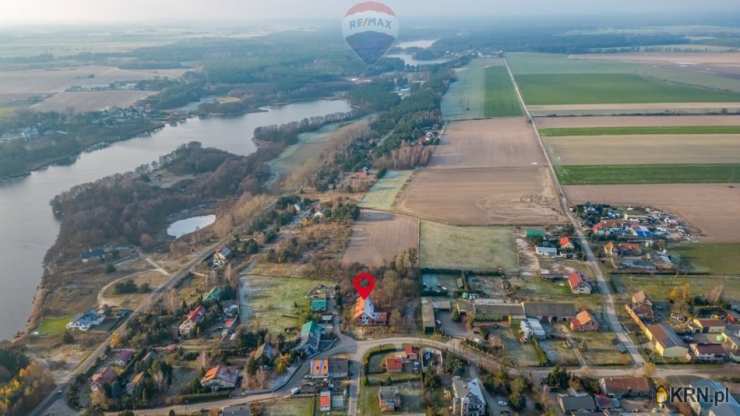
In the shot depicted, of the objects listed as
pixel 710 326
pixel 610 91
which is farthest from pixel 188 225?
pixel 610 91

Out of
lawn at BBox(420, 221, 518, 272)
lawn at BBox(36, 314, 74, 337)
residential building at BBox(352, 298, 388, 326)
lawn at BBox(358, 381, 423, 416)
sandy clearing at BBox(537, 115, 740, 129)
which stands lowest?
lawn at BBox(36, 314, 74, 337)

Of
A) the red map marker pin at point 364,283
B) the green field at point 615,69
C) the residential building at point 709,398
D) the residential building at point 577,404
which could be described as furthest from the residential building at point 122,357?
the green field at point 615,69

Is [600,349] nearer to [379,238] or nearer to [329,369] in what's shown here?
[329,369]

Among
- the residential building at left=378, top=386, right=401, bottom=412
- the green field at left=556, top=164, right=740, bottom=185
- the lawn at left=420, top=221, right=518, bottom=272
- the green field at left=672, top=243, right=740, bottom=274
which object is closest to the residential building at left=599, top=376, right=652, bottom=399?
the residential building at left=378, top=386, right=401, bottom=412

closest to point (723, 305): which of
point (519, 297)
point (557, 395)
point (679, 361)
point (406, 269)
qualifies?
point (679, 361)

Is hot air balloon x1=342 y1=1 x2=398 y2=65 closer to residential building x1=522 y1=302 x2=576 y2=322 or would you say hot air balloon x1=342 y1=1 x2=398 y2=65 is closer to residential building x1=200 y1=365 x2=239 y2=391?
residential building x1=522 y1=302 x2=576 y2=322

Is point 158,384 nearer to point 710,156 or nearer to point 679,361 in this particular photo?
point 679,361
